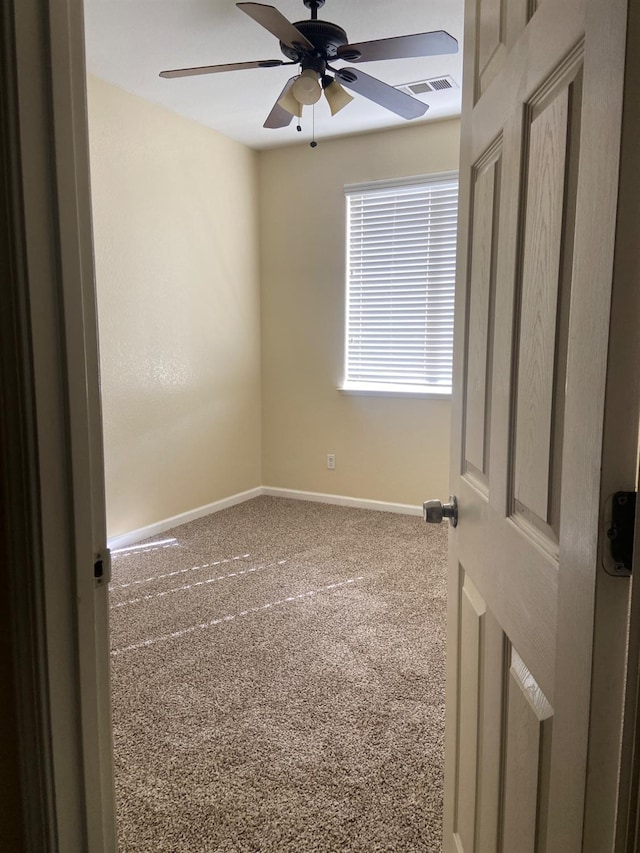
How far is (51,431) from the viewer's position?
0.76 metres

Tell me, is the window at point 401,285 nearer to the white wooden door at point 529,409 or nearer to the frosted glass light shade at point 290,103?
the frosted glass light shade at point 290,103

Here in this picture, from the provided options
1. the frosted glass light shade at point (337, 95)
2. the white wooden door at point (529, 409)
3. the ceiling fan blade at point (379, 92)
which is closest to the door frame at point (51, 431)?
the white wooden door at point (529, 409)

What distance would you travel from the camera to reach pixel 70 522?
79 centimetres

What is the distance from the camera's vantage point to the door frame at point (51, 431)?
71 centimetres

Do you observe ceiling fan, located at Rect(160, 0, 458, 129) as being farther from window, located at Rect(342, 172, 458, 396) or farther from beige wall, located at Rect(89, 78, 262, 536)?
window, located at Rect(342, 172, 458, 396)

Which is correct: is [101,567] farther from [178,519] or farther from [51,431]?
[178,519]

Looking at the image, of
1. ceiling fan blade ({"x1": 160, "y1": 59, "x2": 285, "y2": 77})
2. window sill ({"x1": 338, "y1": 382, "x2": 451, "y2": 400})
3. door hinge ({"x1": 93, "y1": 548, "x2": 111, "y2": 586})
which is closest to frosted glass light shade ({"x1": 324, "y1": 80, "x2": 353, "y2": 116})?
ceiling fan blade ({"x1": 160, "y1": 59, "x2": 285, "y2": 77})

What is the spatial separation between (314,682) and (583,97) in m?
2.12

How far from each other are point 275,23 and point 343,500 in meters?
3.38

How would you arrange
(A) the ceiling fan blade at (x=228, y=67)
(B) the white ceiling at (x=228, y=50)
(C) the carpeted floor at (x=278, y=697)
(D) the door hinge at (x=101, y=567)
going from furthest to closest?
(B) the white ceiling at (x=228, y=50) < (A) the ceiling fan blade at (x=228, y=67) < (C) the carpeted floor at (x=278, y=697) < (D) the door hinge at (x=101, y=567)

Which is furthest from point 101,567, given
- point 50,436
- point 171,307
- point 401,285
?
point 401,285

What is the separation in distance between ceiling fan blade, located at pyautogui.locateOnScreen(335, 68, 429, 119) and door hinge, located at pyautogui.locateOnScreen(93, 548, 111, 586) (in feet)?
8.03

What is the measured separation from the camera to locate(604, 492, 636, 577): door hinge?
0.53 metres

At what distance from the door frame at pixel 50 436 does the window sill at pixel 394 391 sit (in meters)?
3.63
